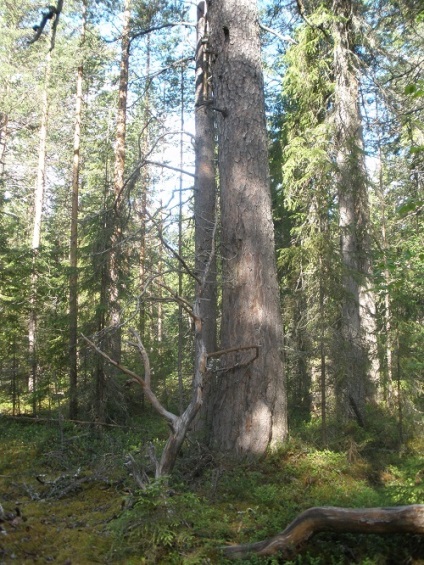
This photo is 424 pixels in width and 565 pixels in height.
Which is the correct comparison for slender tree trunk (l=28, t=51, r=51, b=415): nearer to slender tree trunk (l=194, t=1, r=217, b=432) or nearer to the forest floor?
the forest floor

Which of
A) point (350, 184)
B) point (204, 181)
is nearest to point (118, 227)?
point (204, 181)

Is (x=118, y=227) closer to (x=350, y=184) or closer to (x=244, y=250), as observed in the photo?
(x=244, y=250)

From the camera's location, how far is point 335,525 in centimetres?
427

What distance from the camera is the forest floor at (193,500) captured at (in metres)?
4.38

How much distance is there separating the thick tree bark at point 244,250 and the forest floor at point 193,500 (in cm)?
53

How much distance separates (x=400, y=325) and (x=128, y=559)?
595 cm

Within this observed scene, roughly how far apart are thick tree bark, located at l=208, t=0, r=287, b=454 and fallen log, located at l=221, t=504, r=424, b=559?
261 cm

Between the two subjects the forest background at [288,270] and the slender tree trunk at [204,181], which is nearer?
the forest background at [288,270]

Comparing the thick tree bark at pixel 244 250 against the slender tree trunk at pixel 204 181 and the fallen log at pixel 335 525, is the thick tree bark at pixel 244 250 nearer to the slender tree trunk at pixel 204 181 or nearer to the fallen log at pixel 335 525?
the slender tree trunk at pixel 204 181

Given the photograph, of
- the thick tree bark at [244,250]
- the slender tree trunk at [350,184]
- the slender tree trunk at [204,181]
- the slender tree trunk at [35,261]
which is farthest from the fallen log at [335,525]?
the slender tree trunk at [35,261]

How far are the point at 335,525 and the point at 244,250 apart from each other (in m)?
4.29

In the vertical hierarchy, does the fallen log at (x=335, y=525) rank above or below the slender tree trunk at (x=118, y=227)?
below

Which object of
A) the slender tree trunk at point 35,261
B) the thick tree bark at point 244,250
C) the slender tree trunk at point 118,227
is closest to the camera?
the thick tree bark at point 244,250

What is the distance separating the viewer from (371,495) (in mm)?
5812
